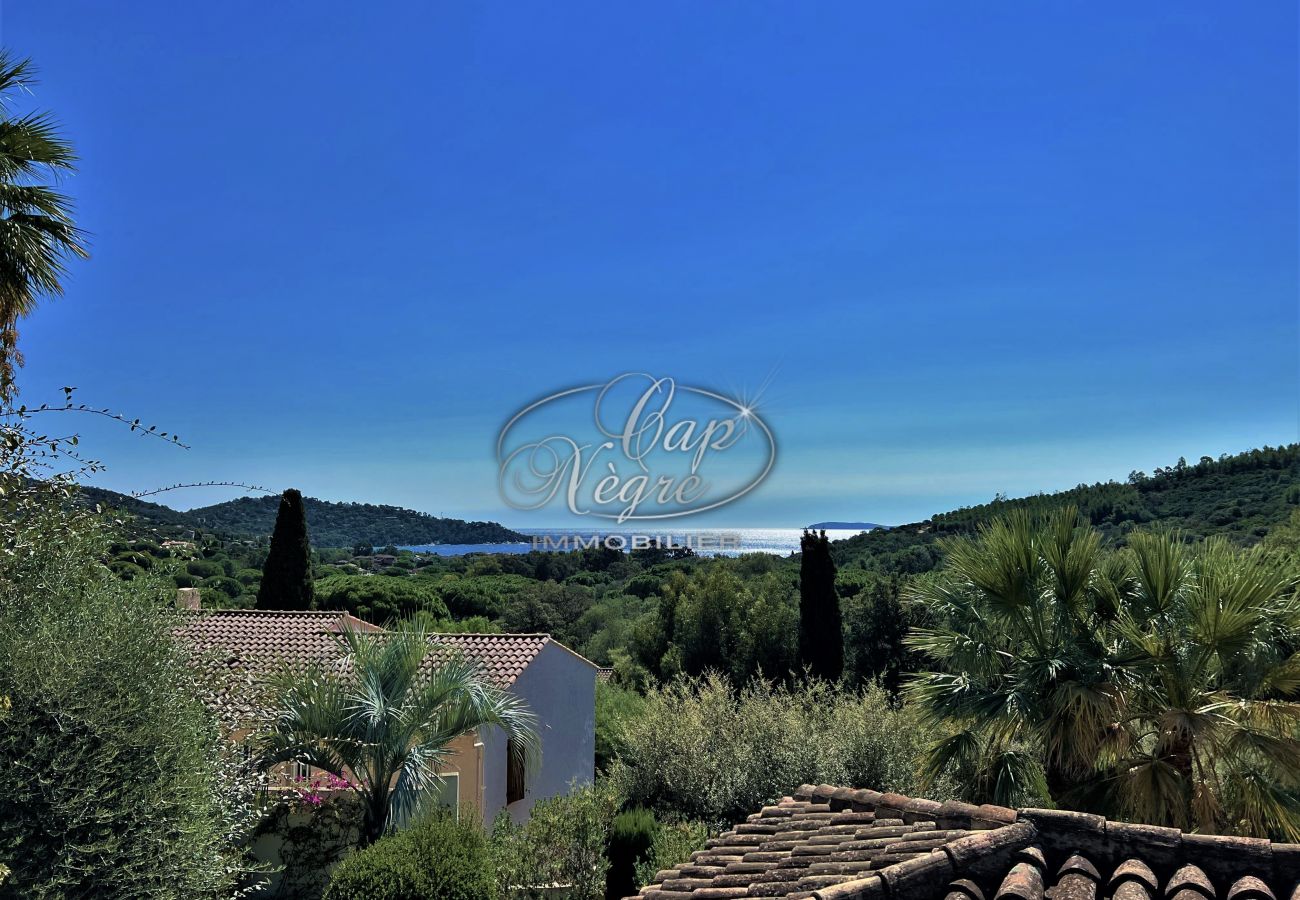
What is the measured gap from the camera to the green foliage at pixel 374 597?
3691 centimetres

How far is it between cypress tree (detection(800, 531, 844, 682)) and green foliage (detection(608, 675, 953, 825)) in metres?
13.7

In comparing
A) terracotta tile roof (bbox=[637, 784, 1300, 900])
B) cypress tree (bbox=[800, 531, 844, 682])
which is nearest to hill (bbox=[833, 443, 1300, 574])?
cypress tree (bbox=[800, 531, 844, 682])

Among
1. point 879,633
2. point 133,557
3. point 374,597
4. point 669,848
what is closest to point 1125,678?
point 669,848

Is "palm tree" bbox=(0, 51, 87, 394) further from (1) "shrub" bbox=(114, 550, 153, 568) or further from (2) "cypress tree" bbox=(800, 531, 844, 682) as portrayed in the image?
(2) "cypress tree" bbox=(800, 531, 844, 682)

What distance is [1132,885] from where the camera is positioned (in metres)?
4.09

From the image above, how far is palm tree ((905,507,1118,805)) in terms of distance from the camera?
8.93 meters

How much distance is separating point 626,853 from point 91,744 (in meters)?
8.36

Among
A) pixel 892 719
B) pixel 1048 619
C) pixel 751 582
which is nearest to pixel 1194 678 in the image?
pixel 1048 619

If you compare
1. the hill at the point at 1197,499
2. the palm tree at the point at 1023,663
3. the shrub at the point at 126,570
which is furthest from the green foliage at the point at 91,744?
the hill at the point at 1197,499

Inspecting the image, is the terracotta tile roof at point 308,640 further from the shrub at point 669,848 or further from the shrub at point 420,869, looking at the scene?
the shrub at point 420,869

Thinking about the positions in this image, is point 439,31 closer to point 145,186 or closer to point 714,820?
point 145,186

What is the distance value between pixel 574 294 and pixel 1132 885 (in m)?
22.6

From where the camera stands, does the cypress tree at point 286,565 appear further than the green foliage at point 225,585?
No

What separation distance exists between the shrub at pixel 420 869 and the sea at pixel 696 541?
15.1 meters
